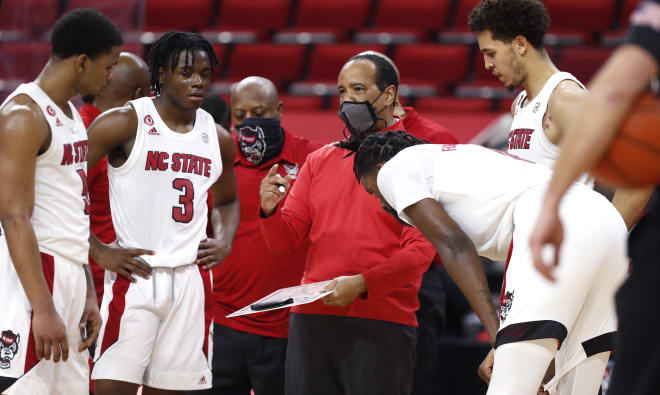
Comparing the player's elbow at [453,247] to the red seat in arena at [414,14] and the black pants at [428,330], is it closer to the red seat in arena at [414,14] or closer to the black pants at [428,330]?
the black pants at [428,330]

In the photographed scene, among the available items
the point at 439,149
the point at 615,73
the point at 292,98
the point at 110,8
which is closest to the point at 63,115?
the point at 439,149

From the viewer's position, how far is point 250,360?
4484 mm

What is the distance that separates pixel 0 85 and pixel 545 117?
627 cm

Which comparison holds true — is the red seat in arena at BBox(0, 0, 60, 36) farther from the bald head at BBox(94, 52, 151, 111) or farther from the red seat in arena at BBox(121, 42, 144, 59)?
the bald head at BBox(94, 52, 151, 111)

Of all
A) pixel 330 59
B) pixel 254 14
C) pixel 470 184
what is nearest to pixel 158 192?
pixel 470 184

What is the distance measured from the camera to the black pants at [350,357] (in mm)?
3744

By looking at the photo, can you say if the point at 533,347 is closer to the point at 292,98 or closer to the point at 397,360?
the point at 397,360

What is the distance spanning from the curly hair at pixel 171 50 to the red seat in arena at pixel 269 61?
6114mm

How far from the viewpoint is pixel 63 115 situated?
3.41 metres

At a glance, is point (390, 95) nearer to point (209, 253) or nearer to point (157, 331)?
point (209, 253)

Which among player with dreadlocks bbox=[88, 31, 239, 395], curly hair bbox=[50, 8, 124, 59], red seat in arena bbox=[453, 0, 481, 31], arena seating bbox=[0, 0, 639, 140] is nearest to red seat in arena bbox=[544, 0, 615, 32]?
arena seating bbox=[0, 0, 639, 140]

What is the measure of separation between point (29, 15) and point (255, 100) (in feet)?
15.8

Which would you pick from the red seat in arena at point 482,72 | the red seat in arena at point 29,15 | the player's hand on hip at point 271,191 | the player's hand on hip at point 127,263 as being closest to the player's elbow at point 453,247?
the player's hand on hip at point 271,191

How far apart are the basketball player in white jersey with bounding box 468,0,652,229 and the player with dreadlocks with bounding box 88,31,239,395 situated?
4.22 ft
